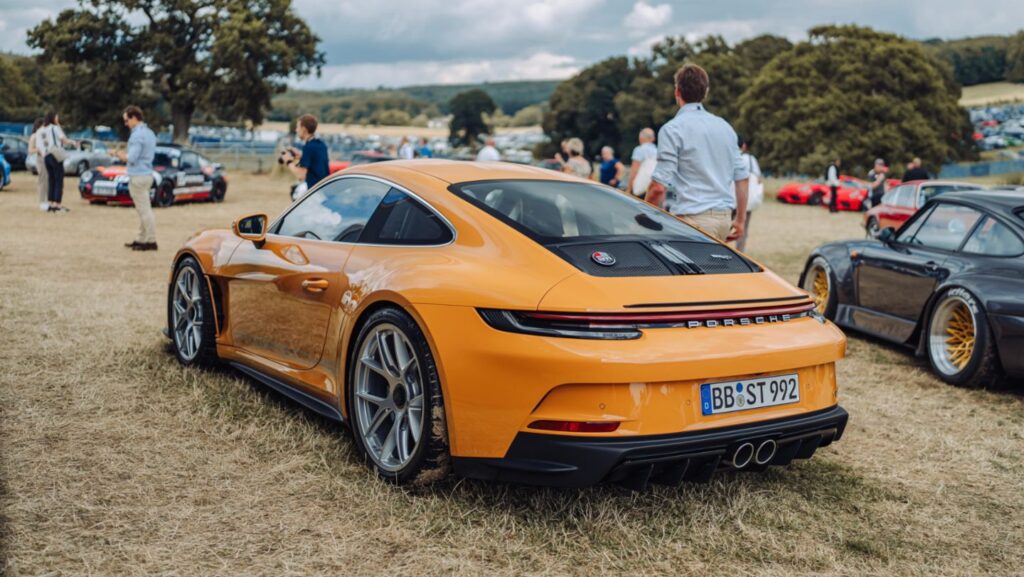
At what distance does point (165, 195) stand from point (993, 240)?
761 inches

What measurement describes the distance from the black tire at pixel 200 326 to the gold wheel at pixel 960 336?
490 cm

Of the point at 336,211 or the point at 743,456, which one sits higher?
the point at 336,211

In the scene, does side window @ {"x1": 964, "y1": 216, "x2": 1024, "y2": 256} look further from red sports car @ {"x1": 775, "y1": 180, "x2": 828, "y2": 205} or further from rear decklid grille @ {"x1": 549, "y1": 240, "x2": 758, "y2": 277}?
red sports car @ {"x1": 775, "y1": 180, "x2": 828, "y2": 205}

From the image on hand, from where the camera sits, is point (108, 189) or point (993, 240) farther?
point (108, 189)

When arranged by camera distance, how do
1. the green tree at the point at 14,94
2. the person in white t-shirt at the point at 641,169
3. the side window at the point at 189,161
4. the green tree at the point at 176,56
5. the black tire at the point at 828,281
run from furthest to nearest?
the green tree at the point at 14,94
the green tree at the point at 176,56
the side window at the point at 189,161
the person in white t-shirt at the point at 641,169
the black tire at the point at 828,281

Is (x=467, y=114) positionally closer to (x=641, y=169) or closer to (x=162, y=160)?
(x=162, y=160)

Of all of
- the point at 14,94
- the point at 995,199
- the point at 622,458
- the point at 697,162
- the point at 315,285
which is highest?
the point at 14,94

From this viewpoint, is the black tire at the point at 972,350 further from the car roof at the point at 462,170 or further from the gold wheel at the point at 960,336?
the car roof at the point at 462,170

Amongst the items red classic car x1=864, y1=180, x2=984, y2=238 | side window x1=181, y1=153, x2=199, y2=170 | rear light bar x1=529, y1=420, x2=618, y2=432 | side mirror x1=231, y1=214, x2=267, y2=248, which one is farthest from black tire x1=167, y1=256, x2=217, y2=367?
side window x1=181, y1=153, x2=199, y2=170

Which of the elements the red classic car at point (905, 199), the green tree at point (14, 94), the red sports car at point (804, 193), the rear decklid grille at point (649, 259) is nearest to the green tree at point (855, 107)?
the red sports car at point (804, 193)

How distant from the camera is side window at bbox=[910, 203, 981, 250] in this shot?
7.23 metres

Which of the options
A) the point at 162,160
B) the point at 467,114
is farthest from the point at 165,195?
the point at 467,114

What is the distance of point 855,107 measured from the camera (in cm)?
5356

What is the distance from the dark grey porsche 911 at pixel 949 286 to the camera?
6340 millimetres
